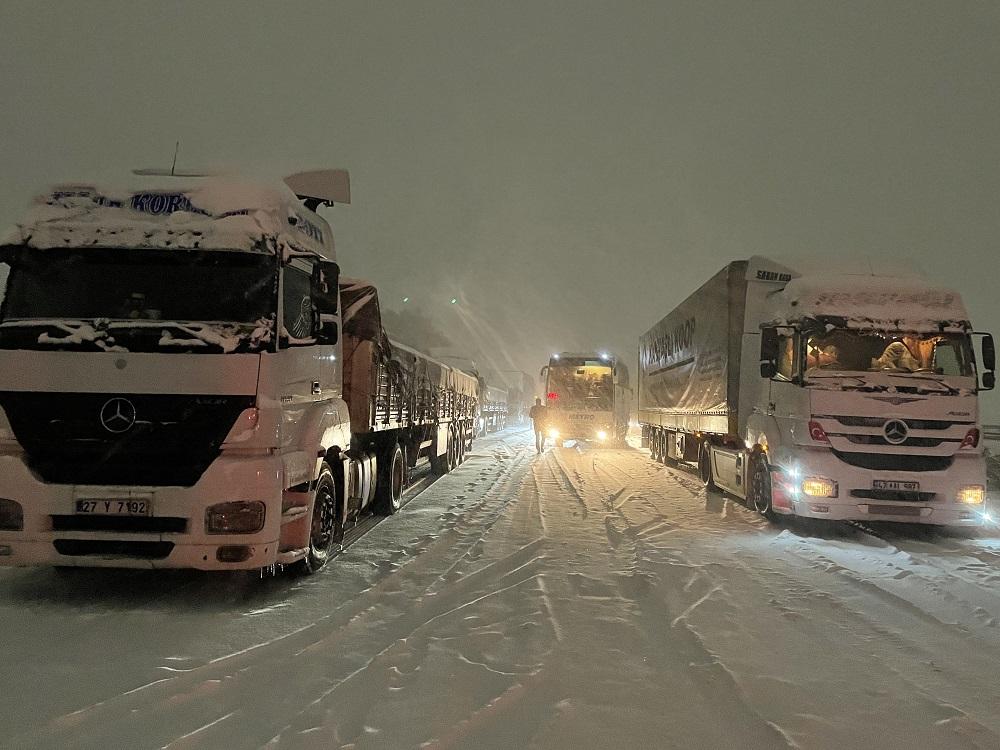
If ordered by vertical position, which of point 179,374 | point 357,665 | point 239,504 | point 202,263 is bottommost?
point 357,665

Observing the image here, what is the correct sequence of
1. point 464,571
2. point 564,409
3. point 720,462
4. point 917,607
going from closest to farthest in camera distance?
point 917,607 < point 464,571 < point 720,462 < point 564,409

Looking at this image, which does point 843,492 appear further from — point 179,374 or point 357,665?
point 179,374

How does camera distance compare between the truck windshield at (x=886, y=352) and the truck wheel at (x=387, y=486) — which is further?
the truck wheel at (x=387, y=486)

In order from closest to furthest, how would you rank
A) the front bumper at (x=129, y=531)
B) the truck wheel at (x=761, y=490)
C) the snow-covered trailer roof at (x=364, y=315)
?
the front bumper at (x=129, y=531) < the snow-covered trailer roof at (x=364, y=315) < the truck wheel at (x=761, y=490)

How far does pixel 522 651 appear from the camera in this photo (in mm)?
4207

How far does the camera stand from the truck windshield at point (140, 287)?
5234mm

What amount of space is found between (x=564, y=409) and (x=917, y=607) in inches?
829

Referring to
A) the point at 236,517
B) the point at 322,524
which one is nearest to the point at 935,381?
the point at 322,524

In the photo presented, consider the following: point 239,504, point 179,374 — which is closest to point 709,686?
point 239,504

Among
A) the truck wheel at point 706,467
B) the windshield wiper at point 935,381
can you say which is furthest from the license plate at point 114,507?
the truck wheel at point 706,467

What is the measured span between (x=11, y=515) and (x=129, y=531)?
2.81 feet

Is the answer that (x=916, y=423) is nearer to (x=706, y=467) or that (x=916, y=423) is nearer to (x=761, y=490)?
(x=761, y=490)

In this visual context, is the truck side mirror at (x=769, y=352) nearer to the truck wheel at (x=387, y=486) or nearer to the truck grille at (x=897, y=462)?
the truck grille at (x=897, y=462)

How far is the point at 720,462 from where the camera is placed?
39.5 ft
